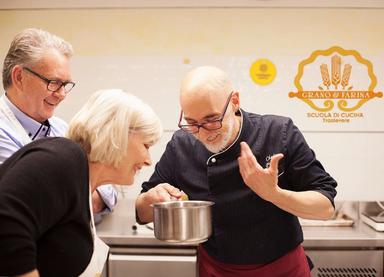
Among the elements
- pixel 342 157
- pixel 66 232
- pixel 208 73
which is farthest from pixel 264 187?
pixel 342 157

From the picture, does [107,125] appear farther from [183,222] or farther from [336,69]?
[336,69]

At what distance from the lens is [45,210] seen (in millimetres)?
854

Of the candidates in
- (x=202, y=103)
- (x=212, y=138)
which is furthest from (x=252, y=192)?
(x=202, y=103)

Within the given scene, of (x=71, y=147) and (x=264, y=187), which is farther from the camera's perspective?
(x=264, y=187)

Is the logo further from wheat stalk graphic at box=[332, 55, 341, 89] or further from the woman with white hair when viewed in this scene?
the woman with white hair

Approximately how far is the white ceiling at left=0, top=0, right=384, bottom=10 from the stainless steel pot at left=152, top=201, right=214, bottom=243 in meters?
1.49

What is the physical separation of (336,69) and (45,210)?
214 centimetres

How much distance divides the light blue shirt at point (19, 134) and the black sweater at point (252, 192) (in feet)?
1.11

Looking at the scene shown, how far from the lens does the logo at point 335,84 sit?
2.56 meters

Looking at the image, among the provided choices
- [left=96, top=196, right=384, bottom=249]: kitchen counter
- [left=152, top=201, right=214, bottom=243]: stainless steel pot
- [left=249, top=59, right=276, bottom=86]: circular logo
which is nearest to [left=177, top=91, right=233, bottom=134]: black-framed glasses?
[left=152, top=201, right=214, bottom=243]: stainless steel pot

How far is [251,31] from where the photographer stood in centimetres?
256

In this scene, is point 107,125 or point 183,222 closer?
point 107,125

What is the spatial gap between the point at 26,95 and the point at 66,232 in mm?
683

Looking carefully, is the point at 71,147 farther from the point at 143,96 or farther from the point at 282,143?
the point at 143,96
